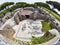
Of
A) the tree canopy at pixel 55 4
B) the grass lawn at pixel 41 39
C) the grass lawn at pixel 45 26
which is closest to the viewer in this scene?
the grass lawn at pixel 41 39

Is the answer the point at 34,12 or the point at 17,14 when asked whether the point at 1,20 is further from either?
the point at 34,12

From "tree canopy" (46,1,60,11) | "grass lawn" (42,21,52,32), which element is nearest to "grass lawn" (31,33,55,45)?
"grass lawn" (42,21,52,32)

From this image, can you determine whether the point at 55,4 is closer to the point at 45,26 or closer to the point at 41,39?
the point at 45,26

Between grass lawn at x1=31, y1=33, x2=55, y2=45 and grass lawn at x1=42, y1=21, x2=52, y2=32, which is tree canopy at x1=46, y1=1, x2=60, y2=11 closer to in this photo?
grass lawn at x1=42, y1=21, x2=52, y2=32

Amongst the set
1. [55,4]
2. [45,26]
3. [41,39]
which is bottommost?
[41,39]

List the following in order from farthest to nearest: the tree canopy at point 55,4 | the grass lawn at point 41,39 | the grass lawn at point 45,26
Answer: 1. the tree canopy at point 55,4
2. the grass lawn at point 45,26
3. the grass lawn at point 41,39

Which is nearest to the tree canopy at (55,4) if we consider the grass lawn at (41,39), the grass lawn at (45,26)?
the grass lawn at (45,26)

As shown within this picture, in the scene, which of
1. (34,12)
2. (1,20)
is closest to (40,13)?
(34,12)

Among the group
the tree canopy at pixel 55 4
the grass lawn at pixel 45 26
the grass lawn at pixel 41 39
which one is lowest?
the grass lawn at pixel 41 39

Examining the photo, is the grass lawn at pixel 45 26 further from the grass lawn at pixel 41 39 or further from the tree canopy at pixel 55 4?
the tree canopy at pixel 55 4

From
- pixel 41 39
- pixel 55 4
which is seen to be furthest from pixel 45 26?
pixel 55 4

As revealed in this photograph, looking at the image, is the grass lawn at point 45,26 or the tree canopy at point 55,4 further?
the tree canopy at point 55,4
